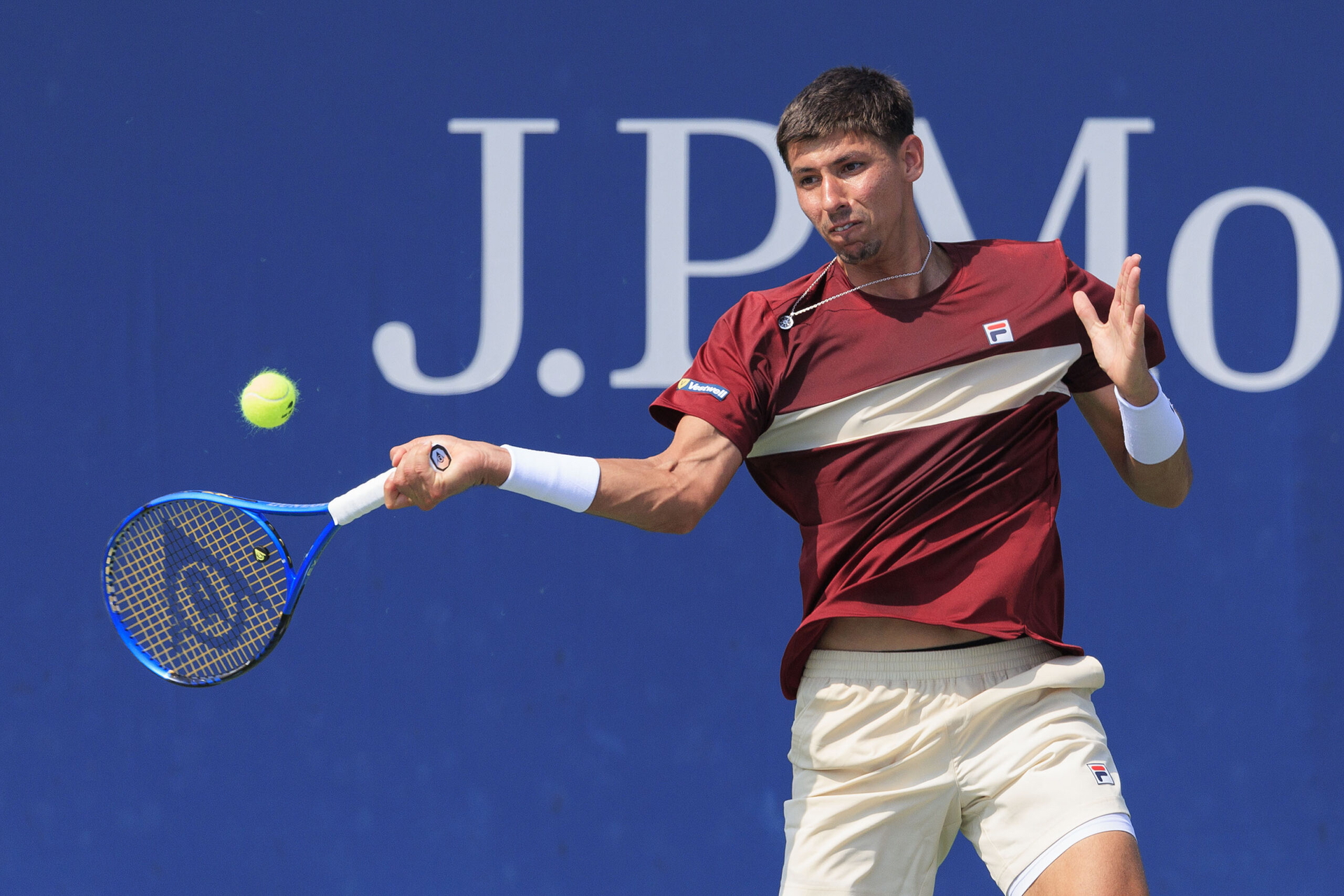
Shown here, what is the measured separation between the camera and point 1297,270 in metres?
3.22

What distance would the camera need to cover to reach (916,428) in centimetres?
221

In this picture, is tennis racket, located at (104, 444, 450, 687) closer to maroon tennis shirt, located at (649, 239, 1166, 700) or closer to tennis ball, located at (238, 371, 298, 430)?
tennis ball, located at (238, 371, 298, 430)

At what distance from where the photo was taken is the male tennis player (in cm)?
216

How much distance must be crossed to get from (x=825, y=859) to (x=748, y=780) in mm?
1080

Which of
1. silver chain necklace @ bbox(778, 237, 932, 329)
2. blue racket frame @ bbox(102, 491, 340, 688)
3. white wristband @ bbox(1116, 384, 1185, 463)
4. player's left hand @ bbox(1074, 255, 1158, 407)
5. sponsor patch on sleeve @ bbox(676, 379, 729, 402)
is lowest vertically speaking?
blue racket frame @ bbox(102, 491, 340, 688)

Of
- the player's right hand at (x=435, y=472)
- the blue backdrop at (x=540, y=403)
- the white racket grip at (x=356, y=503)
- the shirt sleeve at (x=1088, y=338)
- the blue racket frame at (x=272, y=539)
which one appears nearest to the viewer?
the player's right hand at (x=435, y=472)

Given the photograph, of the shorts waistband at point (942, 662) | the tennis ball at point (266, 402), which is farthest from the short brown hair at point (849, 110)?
the tennis ball at point (266, 402)

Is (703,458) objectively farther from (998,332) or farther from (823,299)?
(998,332)

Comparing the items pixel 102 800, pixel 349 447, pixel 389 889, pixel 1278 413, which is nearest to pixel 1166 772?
pixel 1278 413

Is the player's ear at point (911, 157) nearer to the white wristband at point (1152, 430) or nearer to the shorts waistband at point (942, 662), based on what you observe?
the white wristband at point (1152, 430)

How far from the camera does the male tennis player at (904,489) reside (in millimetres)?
2158

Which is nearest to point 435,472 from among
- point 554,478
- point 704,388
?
point 554,478

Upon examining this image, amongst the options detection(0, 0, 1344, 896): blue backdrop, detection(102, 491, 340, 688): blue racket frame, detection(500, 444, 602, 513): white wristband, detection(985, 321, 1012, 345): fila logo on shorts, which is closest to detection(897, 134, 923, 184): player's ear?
detection(985, 321, 1012, 345): fila logo on shorts

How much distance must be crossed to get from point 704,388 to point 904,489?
0.34m
